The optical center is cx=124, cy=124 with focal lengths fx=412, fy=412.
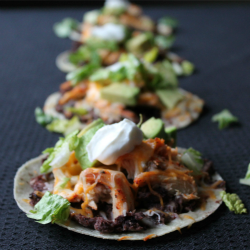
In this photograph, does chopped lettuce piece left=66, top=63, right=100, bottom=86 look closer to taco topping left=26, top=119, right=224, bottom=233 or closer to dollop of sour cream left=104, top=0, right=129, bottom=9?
taco topping left=26, top=119, right=224, bottom=233

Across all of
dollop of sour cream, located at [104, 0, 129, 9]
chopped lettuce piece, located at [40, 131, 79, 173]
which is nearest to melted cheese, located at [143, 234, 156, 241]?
chopped lettuce piece, located at [40, 131, 79, 173]

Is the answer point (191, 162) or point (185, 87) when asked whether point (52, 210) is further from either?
point (185, 87)

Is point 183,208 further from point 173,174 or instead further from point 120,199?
point 120,199

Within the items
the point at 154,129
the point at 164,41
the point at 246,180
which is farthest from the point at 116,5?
the point at 246,180

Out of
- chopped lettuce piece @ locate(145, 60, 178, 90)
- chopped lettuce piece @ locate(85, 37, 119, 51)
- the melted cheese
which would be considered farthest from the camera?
chopped lettuce piece @ locate(85, 37, 119, 51)

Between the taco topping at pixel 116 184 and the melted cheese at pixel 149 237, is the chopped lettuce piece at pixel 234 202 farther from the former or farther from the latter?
the melted cheese at pixel 149 237
